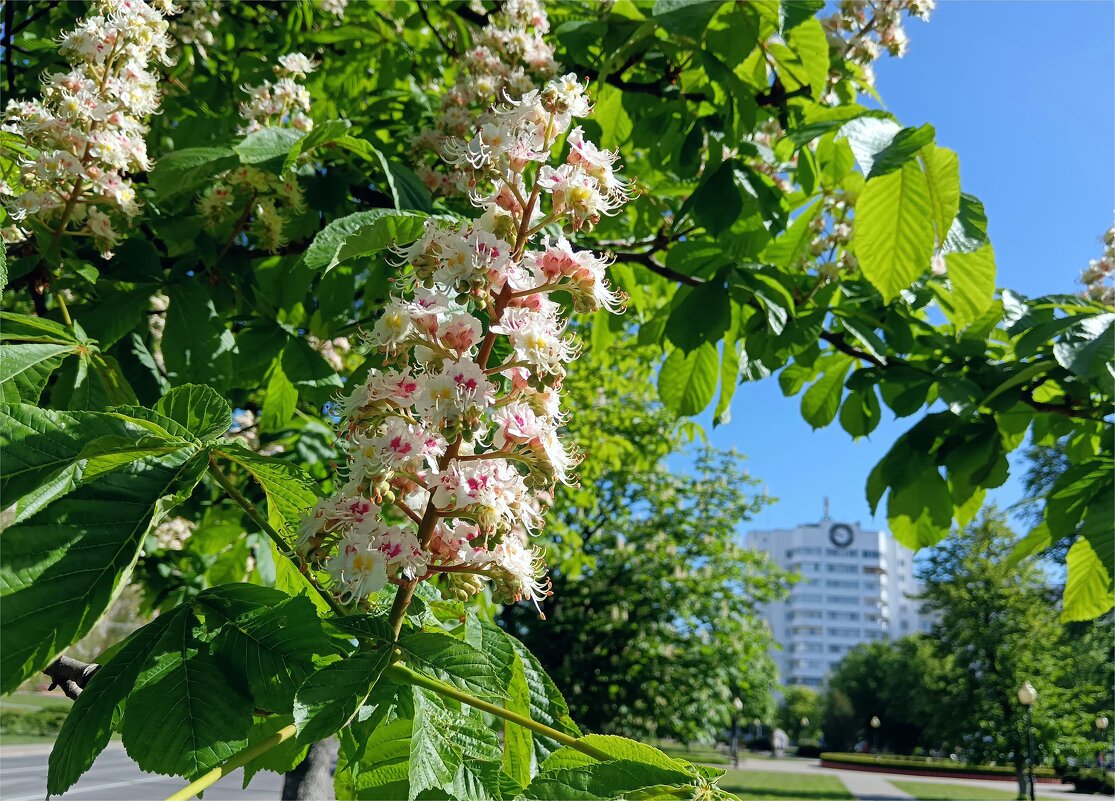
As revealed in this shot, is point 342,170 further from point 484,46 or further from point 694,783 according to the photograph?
point 694,783

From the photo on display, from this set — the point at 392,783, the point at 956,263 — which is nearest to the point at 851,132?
the point at 956,263

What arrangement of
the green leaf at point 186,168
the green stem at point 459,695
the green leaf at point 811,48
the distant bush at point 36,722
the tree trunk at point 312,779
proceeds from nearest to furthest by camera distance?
the green stem at point 459,695, the green leaf at point 186,168, the green leaf at point 811,48, the tree trunk at point 312,779, the distant bush at point 36,722

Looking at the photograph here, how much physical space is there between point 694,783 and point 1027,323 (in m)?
1.83

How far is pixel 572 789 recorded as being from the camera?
0.80 metres

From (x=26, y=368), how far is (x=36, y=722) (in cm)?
2831

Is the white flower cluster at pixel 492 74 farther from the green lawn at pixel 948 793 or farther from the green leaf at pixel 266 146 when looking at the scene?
the green lawn at pixel 948 793

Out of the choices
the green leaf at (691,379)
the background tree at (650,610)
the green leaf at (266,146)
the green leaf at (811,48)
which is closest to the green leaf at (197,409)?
the green leaf at (266,146)

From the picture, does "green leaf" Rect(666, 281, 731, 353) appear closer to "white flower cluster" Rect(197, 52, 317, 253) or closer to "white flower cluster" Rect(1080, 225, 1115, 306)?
"white flower cluster" Rect(197, 52, 317, 253)

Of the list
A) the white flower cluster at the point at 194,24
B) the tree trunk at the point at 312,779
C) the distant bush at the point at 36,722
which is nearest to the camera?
the tree trunk at the point at 312,779

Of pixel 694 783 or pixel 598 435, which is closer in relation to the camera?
pixel 694 783

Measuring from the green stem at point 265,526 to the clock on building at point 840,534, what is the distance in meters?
113

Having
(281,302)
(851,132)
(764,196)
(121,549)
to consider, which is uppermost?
(764,196)

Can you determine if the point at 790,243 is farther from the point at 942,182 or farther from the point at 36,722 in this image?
the point at 36,722

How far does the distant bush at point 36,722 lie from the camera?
2172 centimetres
